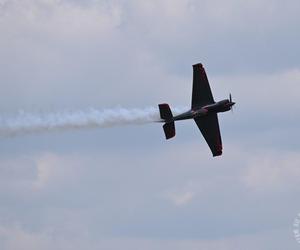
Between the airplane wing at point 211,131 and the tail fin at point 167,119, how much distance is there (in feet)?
13.0

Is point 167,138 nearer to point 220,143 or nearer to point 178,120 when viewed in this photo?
point 178,120

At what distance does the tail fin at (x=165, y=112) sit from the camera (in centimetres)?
12119

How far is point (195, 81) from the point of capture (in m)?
127

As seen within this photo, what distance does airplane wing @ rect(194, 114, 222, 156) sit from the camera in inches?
5030

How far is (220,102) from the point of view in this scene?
126 metres

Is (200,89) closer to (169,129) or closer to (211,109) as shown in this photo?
(211,109)

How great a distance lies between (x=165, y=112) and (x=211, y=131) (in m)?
9.05

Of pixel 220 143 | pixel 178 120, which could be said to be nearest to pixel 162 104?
pixel 178 120

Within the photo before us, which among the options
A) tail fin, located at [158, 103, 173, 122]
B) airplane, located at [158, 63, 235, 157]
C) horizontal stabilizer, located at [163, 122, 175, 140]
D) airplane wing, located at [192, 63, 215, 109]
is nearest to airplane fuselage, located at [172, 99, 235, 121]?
airplane, located at [158, 63, 235, 157]

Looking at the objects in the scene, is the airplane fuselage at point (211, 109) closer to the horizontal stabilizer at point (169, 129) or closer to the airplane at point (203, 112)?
the airplane at point (203, 112)

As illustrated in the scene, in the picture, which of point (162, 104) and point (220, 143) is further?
point (220, 143)

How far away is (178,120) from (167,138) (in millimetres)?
1797

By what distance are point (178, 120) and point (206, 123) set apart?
605 cm

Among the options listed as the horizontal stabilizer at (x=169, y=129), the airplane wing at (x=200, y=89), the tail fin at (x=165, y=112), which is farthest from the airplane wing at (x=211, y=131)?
the tail fin at (x=165, y=112)
